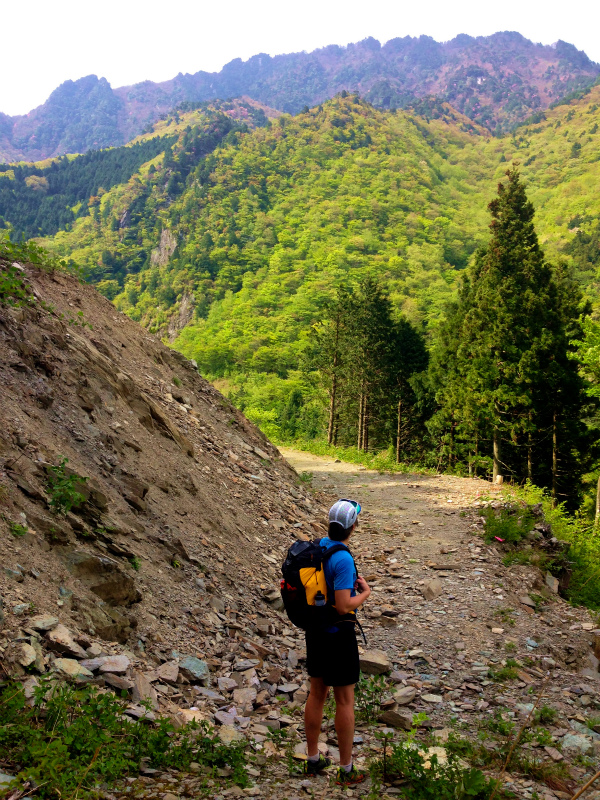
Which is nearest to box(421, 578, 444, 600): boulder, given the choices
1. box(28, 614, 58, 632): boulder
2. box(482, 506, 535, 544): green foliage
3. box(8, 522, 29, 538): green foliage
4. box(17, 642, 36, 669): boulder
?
box(482, 506, 535, 544): green foliage

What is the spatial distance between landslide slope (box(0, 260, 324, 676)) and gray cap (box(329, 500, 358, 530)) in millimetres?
2163

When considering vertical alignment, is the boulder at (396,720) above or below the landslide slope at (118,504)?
below

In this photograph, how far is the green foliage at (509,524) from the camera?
32.7 ft

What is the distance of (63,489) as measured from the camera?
17.4 ft

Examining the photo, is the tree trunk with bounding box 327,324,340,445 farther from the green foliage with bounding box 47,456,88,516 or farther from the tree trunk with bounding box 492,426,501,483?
the green foliage with bounding box 47,456,88,516

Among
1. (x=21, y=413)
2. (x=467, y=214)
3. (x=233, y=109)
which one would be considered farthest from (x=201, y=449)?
(x=233, y=109)

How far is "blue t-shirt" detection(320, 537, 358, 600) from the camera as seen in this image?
3.51 meters

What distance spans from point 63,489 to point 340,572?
10.4 ft

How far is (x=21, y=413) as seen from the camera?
6031 mm

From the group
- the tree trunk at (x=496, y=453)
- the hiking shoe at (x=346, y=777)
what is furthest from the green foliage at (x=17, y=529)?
the tree trunk at (x=496, y=453)

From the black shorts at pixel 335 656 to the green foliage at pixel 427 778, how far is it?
0.67m

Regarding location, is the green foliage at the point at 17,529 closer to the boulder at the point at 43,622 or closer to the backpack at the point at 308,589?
the boulder at the point at 43,622

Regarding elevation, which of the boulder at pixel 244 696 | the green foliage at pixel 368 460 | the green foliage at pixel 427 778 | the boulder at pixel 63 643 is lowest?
the green foliage at pixel 368 460

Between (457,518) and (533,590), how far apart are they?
3.50 meters
